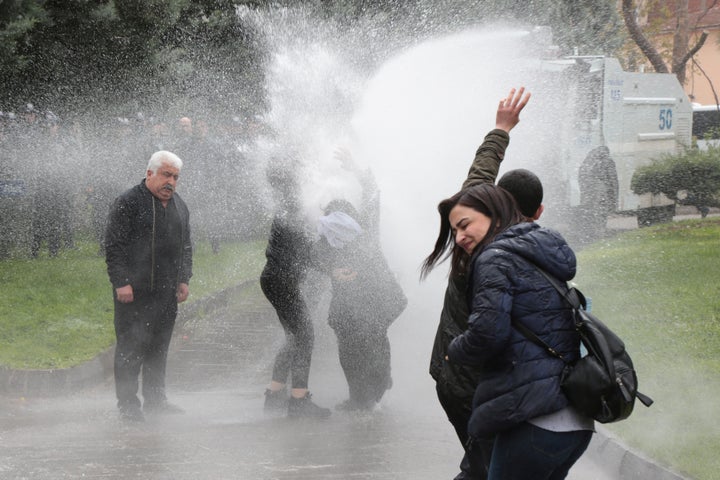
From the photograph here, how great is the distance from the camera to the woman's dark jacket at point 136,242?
7.18m

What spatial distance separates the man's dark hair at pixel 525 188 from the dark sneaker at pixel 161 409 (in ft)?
11.6

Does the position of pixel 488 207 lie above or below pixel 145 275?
above

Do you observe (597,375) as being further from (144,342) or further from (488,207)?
(144,342)

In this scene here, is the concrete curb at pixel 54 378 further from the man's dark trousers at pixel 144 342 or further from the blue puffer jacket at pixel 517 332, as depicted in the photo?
the blue puffer jacket at pixel 517 332

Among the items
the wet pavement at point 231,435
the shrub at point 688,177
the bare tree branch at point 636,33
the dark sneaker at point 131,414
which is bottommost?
the wet pavement at point 231,435

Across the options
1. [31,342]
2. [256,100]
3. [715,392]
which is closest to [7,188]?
[256,100]

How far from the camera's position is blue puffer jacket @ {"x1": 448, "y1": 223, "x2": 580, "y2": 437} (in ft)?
11.4

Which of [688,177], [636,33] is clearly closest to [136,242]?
[688,177]

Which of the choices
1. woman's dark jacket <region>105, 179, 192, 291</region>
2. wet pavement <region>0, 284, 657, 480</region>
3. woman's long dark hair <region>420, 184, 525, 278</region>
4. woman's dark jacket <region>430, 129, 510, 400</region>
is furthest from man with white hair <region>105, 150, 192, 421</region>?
woman's long dark hair <region>420, 184, 525, 278</region>

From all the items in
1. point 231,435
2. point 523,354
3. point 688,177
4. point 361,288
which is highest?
point 688,177

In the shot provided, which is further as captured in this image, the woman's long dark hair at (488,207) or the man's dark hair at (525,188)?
the man's dark hair at (525,188)

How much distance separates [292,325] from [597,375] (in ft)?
13.6

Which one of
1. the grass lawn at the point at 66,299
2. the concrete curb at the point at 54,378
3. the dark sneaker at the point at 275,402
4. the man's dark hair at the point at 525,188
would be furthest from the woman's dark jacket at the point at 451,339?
the grass lawn at the point at 66,299

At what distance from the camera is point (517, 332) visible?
11.5 feet
